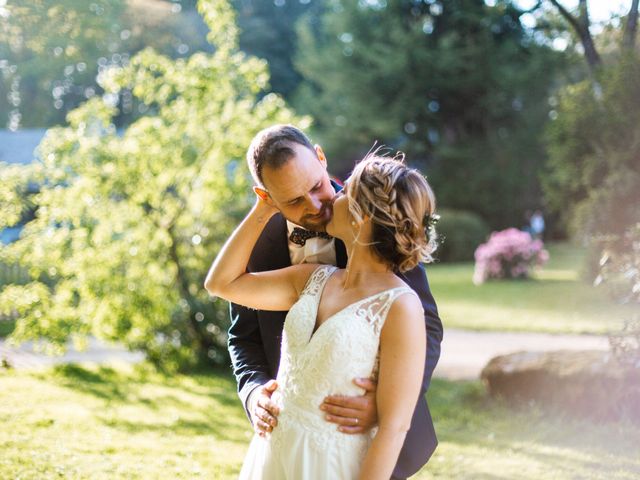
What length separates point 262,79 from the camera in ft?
28.0

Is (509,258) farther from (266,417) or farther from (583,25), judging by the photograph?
(266,417)

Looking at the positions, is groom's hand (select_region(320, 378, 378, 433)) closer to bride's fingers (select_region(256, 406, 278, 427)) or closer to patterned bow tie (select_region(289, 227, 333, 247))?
bride's fingers (select_region(256, 406, 278, 427))

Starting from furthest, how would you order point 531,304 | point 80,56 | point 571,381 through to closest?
point 531,304
point 80,56
point 571,381

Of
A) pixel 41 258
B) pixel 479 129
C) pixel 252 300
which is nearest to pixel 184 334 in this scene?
pixel 41 258

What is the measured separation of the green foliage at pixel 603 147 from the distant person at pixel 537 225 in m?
16.5

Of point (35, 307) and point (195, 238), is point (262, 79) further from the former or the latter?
point (35, 307)

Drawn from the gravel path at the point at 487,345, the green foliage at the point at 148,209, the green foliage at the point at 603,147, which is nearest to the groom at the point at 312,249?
the green foliage at the point at 148,209

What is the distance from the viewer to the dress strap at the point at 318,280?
Result: 93.4 inches

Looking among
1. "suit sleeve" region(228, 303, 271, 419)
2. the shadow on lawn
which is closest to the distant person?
the shadow on lawn

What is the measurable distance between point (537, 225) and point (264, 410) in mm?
A: 29998

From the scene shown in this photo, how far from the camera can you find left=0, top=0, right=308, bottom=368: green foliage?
8031 millimetres

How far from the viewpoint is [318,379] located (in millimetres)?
2248

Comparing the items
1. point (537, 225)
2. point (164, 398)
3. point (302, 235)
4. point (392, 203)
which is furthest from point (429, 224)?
point (537, 225)

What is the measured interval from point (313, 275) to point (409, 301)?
404mm
